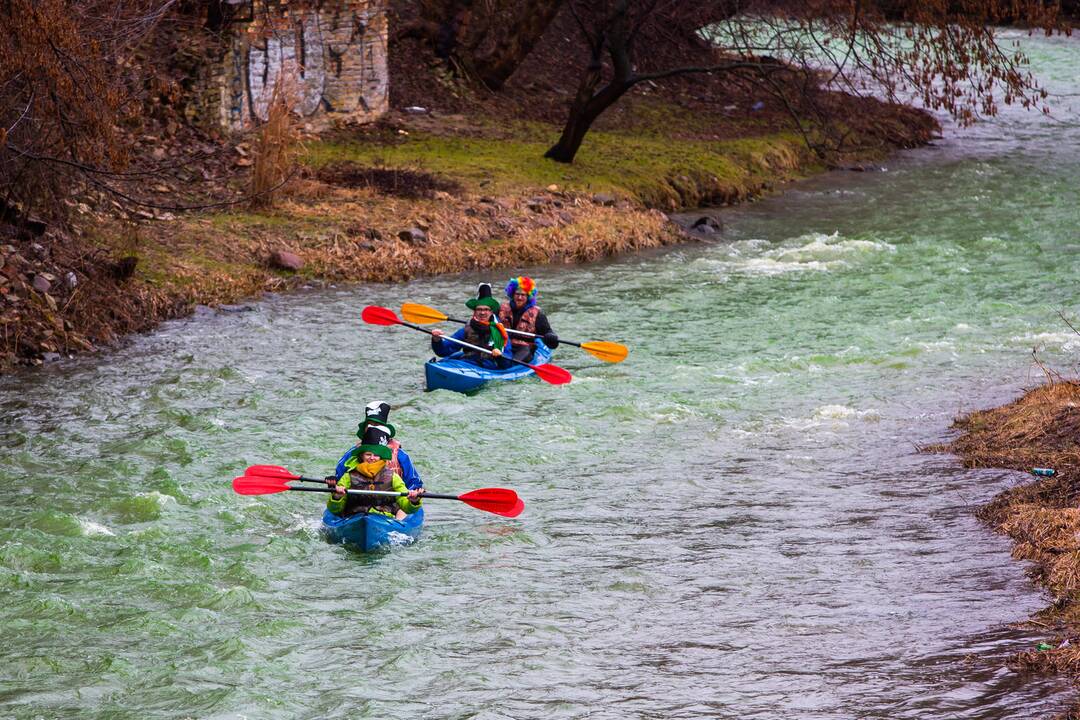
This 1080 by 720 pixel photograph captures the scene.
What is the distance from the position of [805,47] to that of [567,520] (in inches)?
527

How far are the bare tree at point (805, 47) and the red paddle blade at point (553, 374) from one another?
7.98 meters

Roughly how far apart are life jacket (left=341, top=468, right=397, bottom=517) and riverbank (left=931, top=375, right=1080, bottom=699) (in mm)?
4423

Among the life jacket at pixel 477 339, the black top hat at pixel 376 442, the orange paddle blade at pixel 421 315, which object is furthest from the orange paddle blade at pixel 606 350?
the black top hat at pixel 376 442

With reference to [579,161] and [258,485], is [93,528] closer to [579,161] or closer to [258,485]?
[258,485]

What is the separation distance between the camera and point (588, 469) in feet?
38.0

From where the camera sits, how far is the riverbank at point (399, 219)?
1541cm

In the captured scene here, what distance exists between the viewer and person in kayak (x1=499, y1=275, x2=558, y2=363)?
14719 mm

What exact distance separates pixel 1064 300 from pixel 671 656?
10965 mm

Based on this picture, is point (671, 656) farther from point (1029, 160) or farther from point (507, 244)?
point (1029, 160)

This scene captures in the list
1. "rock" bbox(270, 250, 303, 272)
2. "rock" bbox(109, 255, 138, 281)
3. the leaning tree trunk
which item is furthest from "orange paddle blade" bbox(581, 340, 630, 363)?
the leaning tree trunk

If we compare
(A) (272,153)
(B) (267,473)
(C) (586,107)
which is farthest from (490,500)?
(C) (586,107)

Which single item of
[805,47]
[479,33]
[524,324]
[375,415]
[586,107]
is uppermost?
[479,33]

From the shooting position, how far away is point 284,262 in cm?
1791

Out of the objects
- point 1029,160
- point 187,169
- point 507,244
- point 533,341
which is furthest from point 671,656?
point 1029,160
